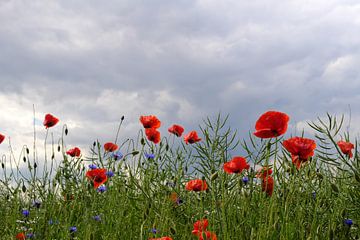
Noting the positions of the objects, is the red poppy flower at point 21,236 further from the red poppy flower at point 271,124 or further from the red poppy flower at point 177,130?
the red poppy flower at point 271,124

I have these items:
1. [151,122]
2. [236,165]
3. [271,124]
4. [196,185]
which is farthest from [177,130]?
[271,124]

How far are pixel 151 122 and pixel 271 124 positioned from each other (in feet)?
5.69

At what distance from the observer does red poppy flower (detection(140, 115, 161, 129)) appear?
3.51 metres

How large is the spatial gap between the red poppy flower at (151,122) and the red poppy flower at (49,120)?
0.76 m

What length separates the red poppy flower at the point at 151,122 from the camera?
138 inches

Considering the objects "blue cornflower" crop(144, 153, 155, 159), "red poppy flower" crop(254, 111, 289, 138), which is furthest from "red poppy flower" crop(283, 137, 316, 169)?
"blue cornflower" crop(144, 153, 155, 159)

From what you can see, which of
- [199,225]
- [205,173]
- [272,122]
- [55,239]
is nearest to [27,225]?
[55,239]

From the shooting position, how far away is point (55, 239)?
3.02 meters

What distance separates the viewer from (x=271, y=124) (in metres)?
1.88

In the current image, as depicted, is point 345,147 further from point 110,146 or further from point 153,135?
point 110,146

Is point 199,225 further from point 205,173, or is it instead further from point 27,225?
point 27,225

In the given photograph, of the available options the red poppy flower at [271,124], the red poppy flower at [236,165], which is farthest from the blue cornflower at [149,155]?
the red poppy flower at [271,124]

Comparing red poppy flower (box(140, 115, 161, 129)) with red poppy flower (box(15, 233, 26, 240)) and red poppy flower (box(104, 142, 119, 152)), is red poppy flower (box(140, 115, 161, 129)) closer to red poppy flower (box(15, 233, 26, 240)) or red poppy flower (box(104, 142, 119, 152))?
red poppy flower (box(104, 142, 119, 152))

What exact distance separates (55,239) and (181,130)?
1.27 metres
